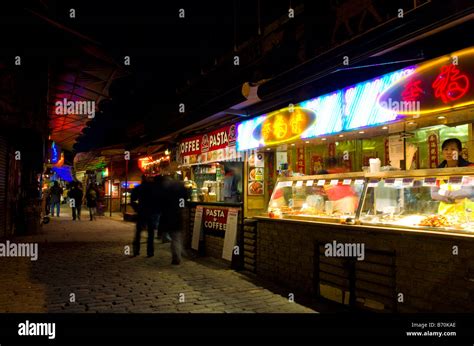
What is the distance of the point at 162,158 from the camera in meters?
18.1

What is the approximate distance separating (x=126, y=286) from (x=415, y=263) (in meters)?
5.15

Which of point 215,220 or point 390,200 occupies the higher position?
point 390,200

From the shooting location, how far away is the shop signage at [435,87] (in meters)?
4.57

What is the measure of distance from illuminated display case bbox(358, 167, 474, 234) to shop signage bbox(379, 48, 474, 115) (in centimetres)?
102

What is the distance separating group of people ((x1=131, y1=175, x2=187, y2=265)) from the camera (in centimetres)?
925

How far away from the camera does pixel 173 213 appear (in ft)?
30.5

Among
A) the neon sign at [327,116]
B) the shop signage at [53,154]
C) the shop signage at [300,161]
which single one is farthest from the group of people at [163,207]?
the shop signage at [53,154]

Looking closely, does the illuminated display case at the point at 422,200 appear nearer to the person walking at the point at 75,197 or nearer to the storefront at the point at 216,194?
A: the storefront at the point at 216,194
